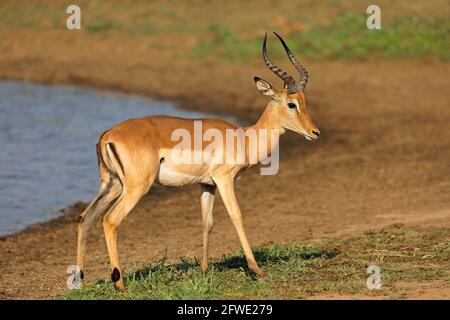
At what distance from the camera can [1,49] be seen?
945 inches

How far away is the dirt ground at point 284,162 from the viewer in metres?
10.1

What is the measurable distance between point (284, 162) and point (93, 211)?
272 inches

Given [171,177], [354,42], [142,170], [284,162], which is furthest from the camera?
[354,42]

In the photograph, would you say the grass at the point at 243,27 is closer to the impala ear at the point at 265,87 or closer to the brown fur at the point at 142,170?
the impala ear at the point at 265,87

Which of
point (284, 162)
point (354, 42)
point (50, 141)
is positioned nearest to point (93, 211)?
point (284, 162)

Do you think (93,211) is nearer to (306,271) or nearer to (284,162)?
(306,271)

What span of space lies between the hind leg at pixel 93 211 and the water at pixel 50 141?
3.31 m

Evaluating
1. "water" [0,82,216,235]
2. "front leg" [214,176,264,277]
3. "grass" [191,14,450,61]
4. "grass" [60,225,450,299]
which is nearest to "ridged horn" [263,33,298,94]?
"front leg" [214,176,264,277]

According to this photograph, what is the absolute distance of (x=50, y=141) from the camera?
1631 centimetres

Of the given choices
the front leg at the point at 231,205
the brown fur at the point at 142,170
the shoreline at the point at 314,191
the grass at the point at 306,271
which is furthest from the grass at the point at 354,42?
the front leg at the point at 231,205
